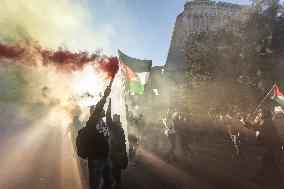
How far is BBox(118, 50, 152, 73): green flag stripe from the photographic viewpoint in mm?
13727

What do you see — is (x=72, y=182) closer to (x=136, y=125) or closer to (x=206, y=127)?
(x=136, y=125)

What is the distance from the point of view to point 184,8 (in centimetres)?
4162

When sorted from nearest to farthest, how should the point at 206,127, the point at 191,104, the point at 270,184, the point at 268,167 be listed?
the point at 270,184 → the point at 268,167 → the point at 206,127 → the point at 191,104

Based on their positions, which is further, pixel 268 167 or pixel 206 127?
pixel 206 127

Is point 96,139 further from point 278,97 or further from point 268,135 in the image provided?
point 278,97

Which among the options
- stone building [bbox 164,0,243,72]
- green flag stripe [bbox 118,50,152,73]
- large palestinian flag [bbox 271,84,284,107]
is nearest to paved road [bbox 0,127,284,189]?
large palestinian flag [bbox 271,84,284,107]

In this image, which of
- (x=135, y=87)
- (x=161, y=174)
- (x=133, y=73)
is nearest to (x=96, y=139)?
(x=161, y=174)

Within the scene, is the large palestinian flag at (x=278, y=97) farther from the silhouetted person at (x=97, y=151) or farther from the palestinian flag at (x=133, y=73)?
the silhouetted person at (x=97, y=151)

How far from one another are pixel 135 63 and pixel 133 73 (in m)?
0.47

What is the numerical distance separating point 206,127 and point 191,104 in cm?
576

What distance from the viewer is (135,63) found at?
46.9 ft

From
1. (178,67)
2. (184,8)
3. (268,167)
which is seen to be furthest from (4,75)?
(268,167)

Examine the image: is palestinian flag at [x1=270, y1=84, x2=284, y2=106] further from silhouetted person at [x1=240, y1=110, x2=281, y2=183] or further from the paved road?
silhouetted person at [x1=240, y1=110, x2=281, y2=183]

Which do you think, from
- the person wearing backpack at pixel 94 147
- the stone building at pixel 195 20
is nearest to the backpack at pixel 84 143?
the person wearing backpack at pixel 94 147
